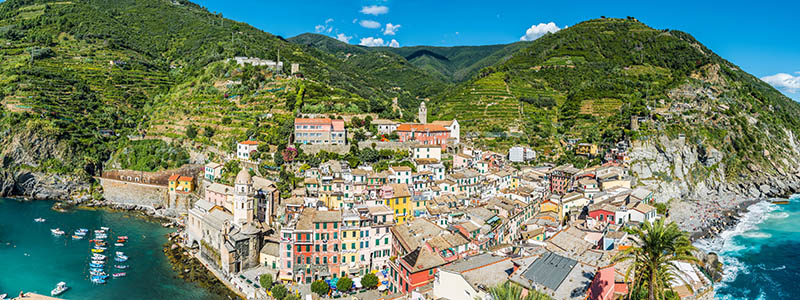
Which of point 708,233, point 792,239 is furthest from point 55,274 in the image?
point 792,239

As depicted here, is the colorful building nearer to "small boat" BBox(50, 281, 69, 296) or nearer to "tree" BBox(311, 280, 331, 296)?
"tree" BBox(311, 280, 331, 296)

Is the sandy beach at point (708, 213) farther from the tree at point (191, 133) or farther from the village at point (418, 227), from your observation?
the tree at point (191, 133)

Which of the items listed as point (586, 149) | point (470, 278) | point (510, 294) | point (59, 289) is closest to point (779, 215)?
point (586, 149)

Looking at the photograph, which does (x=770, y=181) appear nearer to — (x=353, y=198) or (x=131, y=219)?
(x=353, y=198)

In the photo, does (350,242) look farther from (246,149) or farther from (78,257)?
(78,257)

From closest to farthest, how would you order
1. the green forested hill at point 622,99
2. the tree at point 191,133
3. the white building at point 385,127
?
the white building at point 385,127 < the tree at point 191,133 < the green forested hill at point 622,99

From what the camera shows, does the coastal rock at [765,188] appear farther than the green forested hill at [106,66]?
No

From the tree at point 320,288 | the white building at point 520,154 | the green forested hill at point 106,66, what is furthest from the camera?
the green forested hill at point 106,66

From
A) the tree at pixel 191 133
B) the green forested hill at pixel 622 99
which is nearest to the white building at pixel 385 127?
the green forested hill at pixel 622 99
